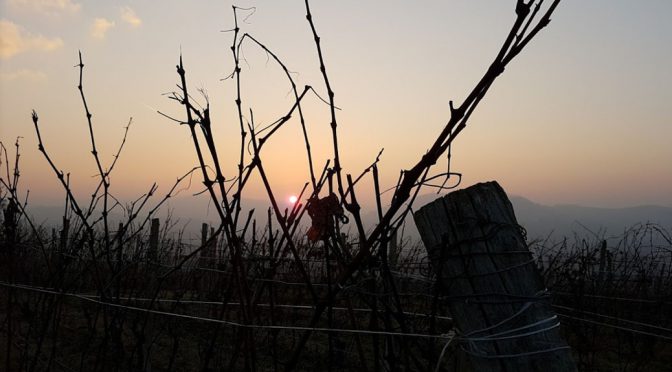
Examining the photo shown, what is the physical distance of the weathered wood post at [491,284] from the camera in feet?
4.32

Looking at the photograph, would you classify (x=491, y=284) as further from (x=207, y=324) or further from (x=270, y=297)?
→ (x=207, y=324)

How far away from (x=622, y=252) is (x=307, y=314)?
600cm

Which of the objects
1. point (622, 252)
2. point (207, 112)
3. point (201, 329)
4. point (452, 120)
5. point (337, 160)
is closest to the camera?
point (452, 120)

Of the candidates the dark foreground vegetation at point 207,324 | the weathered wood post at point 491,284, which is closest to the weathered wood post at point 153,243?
the dark foreground vegetation at point 207,324

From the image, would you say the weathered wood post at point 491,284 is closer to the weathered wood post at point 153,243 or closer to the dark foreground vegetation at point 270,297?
the dark foreground vegetation at point 270,297

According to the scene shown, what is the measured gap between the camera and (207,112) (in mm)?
1605

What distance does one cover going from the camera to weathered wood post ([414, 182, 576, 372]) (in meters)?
1.32

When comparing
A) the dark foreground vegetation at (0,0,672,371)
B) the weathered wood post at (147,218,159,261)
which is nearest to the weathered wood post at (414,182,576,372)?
the dark foreground vegetation at (0,0,672,371)

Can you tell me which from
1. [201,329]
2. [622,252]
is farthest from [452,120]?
[622,252]

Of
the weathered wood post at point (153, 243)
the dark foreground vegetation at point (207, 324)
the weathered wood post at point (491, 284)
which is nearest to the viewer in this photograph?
the weathered wood post at point (491, 284)

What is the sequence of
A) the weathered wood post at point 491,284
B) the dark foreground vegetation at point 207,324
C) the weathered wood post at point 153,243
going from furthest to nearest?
the weathered wood post at point 153,243, the dark foreground vegetation at point 207,324, the weathered wood post at point 491,284

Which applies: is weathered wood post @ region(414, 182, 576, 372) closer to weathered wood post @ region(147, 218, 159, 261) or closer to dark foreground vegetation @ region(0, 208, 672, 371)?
dark foreground vegetation @ region(0, 208, 672, 371)

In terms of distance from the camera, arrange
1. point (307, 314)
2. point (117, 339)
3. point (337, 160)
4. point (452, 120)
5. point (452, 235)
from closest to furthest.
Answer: point (452, 120) → point (452, 235) → point (337, 160) → point (117, 339) → point (307, 314)

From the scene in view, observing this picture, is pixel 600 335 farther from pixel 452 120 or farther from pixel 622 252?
pixel 452 120
